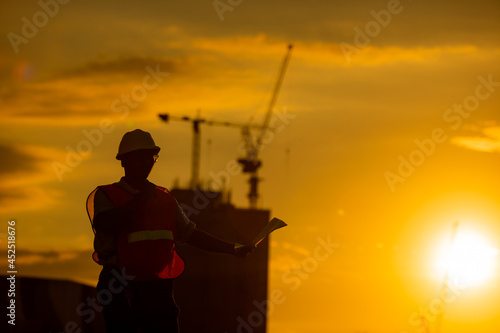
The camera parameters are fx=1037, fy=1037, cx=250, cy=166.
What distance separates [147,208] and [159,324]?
3.27 ft

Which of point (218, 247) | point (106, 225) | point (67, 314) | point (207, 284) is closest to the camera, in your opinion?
point (106, 225)

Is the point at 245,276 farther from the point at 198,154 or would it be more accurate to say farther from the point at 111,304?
the point at 111,304

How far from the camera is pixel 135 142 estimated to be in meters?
9.05

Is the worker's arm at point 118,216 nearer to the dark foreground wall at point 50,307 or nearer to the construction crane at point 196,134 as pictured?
the dark foreground wall at point 50,307

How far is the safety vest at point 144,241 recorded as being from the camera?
8844 mm

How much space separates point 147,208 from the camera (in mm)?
8945

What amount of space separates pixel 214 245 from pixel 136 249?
1.09 meters

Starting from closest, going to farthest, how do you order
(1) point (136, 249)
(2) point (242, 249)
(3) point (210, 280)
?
(1) point (136, 249)
(2) point (242, 249)
(3) point (210, 280)

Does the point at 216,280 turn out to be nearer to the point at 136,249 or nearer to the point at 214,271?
the point at 214,271

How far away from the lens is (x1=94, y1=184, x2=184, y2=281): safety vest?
8844 millimetres

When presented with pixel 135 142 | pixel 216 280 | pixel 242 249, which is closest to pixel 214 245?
pixel 242 249

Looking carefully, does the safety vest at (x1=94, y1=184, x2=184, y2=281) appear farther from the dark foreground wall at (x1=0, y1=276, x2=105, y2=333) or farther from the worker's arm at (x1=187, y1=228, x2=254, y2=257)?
the dark foreground wall at (x1=0, y1=276, x2=105, y2=333)

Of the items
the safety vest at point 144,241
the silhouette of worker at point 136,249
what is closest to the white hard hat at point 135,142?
the silhouette of worker at point 136,249

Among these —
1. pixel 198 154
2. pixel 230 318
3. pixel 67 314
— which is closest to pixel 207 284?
pixel 230 318
